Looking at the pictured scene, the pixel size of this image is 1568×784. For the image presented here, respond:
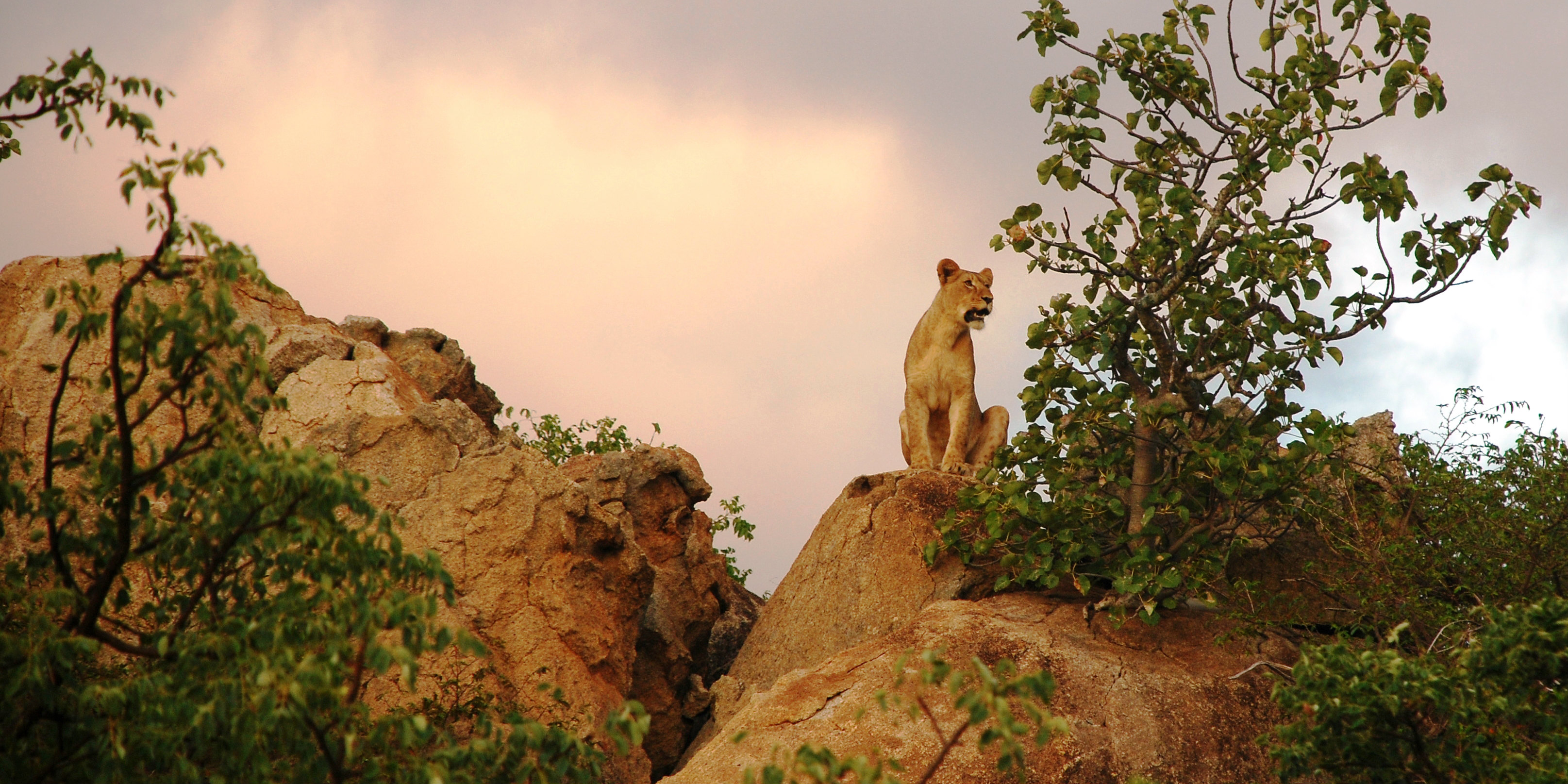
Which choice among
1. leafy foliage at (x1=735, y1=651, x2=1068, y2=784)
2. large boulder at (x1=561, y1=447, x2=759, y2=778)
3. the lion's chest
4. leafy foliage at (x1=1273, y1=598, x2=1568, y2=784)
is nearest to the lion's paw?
the lion's chest

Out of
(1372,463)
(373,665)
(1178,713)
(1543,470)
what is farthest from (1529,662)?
(1372,463)

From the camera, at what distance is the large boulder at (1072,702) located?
927 centimetres

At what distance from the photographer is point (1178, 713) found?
9.83 m

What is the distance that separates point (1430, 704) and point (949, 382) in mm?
7590

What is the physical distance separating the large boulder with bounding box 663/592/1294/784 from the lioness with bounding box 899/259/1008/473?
3197mm

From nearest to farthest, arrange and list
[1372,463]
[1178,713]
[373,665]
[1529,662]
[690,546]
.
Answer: [373,665] → [1529,662] → [1178,713] → [1372,463] → [690,546]

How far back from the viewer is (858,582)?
12.6m

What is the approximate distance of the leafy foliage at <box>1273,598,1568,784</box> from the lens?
249 inches

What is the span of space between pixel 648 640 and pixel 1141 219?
6006mm

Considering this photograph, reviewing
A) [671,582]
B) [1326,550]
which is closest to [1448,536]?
[1326,550]

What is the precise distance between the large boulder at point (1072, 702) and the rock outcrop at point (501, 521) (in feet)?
4.69

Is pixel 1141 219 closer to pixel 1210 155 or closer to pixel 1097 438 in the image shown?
pixel 1210 155

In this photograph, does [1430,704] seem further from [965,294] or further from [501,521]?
[965,294]

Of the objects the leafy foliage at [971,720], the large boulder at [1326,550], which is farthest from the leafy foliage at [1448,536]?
the leafy foliage at [971,720]
